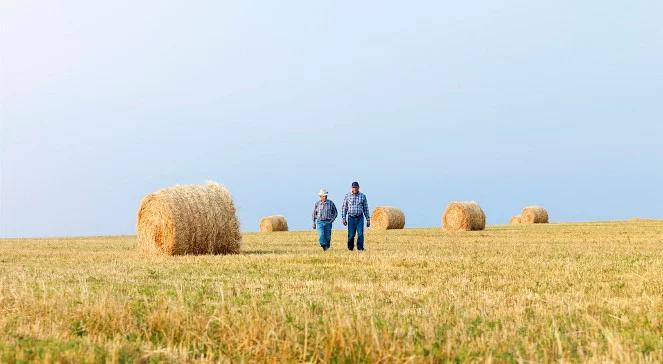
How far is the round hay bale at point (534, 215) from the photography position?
164ft

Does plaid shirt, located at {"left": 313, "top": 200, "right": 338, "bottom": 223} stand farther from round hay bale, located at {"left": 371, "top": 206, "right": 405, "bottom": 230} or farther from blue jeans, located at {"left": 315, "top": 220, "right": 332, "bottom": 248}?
round hay bale, located at {"left": 371, "top": 206, "right": 405, "bottom": 230}

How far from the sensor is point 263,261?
49.2 ft

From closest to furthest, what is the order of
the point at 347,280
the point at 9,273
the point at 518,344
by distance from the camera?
the point at 518,344 < the point at 347,280 < the point at 9,273

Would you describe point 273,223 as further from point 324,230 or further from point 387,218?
point 324,230

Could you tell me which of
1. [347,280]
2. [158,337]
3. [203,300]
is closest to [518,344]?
[158,337]

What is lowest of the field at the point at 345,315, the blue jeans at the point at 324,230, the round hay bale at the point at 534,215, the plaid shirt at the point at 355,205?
the field at the point at 345,315

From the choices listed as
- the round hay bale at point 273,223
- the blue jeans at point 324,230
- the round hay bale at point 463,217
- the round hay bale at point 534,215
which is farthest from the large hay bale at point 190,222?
the round hay bale at point 534,215

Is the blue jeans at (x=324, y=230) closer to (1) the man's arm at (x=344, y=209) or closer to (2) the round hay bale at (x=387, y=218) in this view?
(1) the man's arm at (x=344, y=209)

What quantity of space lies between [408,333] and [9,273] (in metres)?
9.75

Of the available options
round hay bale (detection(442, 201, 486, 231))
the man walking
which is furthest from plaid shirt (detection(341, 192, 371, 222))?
round hay bale (detection(442, 201, 486, 231))

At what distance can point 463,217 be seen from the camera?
36.5 meters

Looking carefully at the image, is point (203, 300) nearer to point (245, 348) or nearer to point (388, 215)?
point (245, 348)

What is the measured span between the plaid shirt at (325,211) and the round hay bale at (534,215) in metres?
31.6

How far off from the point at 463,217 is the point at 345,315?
31179 millimetres
